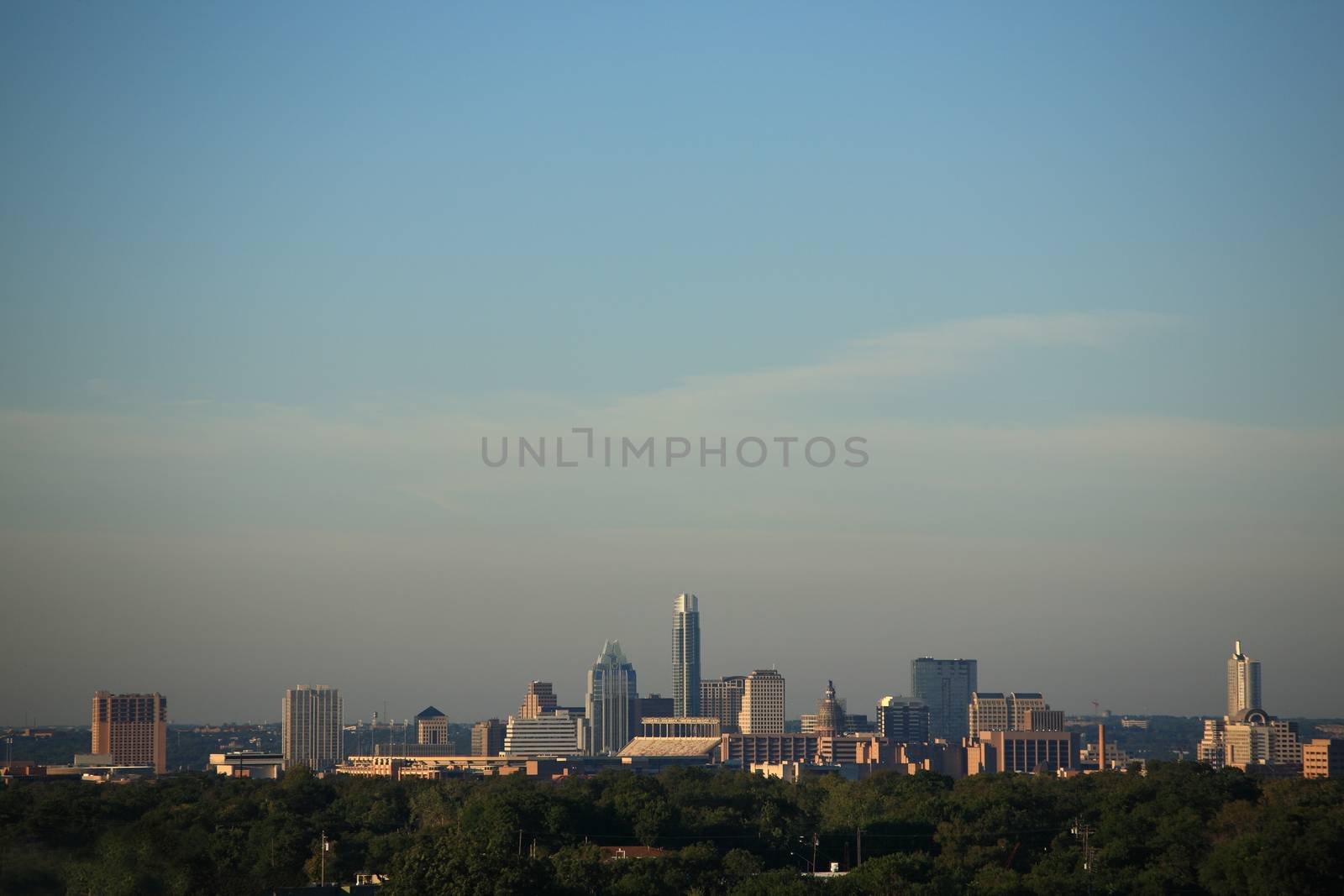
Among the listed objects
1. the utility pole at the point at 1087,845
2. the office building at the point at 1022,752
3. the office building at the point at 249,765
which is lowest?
the office building at the point at 1022,752

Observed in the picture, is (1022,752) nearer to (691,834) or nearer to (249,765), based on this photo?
(249,765)

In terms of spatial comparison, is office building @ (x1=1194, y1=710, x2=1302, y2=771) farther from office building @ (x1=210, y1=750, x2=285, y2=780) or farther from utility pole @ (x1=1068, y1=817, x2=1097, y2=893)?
utility pole @ (x1=1068, y1=817, x2=1097, y2=893)

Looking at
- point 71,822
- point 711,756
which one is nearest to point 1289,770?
point 711,756

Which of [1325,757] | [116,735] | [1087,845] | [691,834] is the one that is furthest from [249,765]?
[1325,757]

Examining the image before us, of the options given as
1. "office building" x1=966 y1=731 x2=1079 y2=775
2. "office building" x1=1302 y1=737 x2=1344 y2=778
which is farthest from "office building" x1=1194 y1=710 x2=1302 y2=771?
"office building" x1=966 y1=731 x2=1079 y2=775

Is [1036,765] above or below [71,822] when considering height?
below

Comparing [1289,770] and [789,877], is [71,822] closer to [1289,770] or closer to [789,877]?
[789,877]

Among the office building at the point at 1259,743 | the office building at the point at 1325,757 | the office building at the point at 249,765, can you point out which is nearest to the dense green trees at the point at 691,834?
the office building at the point at 249,765

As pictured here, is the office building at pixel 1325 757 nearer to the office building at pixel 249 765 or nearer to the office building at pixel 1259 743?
the office building at pixel 1259 743
